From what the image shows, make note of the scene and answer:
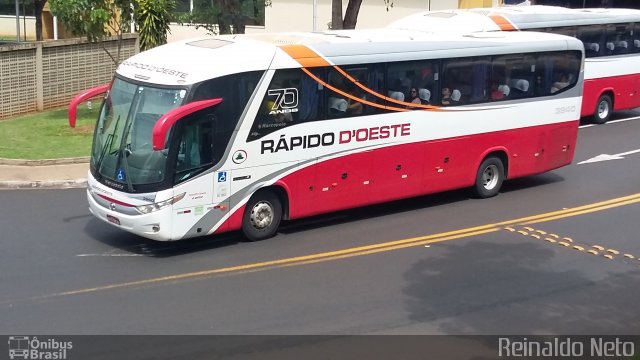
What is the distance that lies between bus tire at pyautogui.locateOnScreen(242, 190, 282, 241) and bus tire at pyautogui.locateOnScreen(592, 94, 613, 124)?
44.4 ft

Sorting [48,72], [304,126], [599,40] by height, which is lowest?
[48,72]

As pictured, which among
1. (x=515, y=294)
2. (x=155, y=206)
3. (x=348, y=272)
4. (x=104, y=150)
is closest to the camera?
(x=515, y=294)

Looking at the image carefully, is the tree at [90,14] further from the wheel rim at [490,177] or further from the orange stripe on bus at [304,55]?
the wheel rim at [490,177]

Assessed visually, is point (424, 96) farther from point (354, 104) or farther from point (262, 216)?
point (262, 216)

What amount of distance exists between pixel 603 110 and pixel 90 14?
13.8 meters

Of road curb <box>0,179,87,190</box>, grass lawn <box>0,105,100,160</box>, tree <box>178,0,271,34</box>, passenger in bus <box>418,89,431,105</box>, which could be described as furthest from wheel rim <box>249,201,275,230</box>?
tree <box>178,0,271,34</box>

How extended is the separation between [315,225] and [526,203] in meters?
4.25

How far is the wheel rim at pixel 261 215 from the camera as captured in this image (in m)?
14.0

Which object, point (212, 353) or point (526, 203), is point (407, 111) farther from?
point (212, 353)

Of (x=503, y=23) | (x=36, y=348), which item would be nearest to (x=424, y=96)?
(x=503, y=23)

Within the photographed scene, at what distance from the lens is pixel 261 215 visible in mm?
14055

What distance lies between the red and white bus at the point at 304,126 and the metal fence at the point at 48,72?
9710mm

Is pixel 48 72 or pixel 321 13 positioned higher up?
pixel 321 13

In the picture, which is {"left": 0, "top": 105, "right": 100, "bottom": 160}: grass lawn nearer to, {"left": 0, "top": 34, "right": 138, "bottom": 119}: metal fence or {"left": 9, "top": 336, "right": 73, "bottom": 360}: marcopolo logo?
{"left": 0, "top": 34, "right": 138, "bottom": 119}: metal fence
